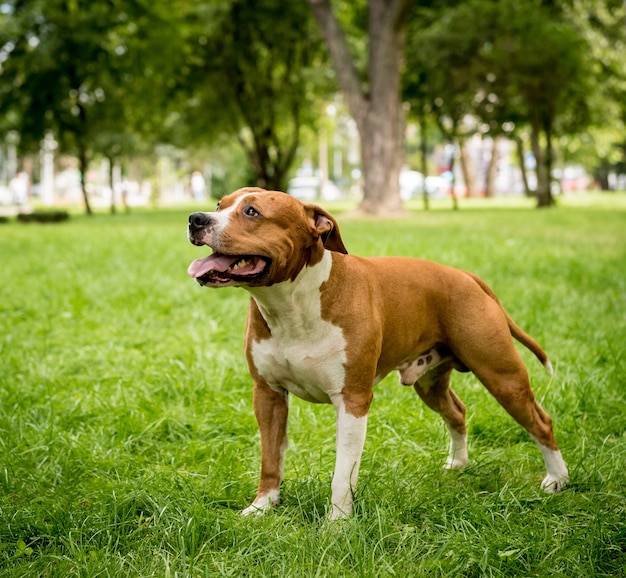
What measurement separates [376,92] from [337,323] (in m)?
16.7

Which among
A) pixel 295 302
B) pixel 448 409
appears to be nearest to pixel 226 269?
pixel 295 302

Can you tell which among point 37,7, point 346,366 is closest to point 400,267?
point 346,366

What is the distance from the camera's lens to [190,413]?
4.64 m

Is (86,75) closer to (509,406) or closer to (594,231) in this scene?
(594,231)

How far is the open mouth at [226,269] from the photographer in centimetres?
297

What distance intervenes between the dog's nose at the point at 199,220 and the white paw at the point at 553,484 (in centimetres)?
197

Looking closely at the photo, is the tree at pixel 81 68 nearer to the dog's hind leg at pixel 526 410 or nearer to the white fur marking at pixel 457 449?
the white fur marking at pixel 457 449

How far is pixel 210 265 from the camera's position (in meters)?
Result: 2.98

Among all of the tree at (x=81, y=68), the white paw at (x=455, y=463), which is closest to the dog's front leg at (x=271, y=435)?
the white paw at (x=455, y=463)

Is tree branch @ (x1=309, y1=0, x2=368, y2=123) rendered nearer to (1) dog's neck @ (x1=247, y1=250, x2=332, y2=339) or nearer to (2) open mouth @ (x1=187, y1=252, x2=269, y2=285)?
(1) dog's neck @ (x1=247, y1=250, x2=332, y2=339)

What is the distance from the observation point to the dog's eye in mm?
3053

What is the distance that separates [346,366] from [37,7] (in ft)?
78.8

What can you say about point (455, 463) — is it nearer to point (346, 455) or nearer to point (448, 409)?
point (448, 409)

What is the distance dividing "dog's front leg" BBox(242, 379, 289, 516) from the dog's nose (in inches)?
31.9
